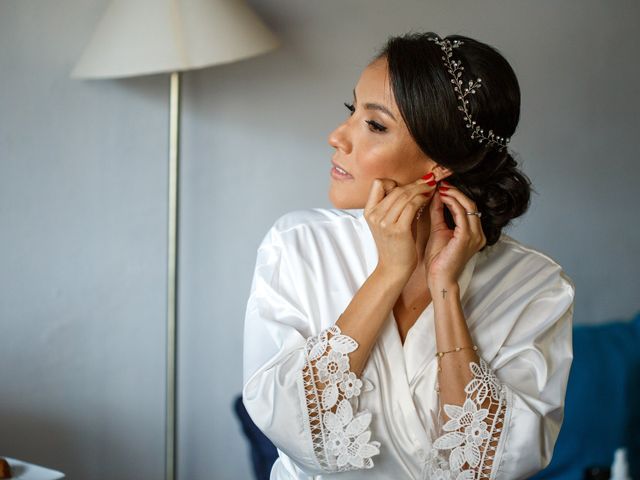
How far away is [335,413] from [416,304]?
375 mm

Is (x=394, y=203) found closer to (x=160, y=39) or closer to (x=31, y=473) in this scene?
(x=160, y=39)

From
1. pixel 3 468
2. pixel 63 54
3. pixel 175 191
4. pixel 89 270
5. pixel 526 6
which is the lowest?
pixel 3 468

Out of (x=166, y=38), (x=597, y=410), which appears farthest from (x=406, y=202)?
(x=597, y=410)

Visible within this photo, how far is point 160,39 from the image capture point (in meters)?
2.29

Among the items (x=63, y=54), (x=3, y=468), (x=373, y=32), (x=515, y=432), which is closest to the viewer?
(x=515, y=432)

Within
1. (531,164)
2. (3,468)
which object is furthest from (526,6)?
(3,468)

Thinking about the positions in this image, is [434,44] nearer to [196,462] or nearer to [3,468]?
[3,468]

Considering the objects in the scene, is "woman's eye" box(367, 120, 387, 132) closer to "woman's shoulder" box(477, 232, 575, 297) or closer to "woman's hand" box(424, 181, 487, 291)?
"woman's hand" box(424, 181, 487, 291)

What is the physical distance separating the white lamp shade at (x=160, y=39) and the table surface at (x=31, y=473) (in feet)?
3.28

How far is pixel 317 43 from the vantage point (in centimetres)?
287

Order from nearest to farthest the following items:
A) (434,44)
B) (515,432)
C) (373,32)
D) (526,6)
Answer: (515,432), (434,44), (373,32), (526,6)

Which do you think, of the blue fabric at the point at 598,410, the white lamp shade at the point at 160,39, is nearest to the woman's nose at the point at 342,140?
the white lamp shade at the point at 160,39

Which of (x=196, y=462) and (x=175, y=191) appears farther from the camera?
(x=196, y=462)

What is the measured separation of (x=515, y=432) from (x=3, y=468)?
1.16m
